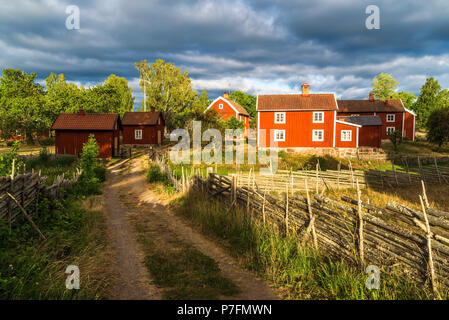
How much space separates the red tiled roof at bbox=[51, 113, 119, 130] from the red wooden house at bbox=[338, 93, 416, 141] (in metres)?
37.3

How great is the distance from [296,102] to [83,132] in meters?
24.2

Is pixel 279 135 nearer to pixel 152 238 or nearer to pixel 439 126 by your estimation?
pixel 439 126

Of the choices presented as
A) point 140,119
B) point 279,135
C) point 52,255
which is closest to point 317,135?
point 279,135

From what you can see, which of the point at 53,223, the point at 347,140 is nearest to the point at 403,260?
the point at 53,223

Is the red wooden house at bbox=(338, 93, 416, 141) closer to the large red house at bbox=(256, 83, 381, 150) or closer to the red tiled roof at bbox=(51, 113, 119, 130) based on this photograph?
the large red house at bbox=(256, 83, 381, 150)

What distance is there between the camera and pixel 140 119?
39.7 metres

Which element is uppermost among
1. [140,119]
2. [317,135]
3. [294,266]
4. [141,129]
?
[140,119]

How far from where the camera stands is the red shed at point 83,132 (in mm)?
29984

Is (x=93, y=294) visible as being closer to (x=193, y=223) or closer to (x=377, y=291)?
(x=377, y=291)

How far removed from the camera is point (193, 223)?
10.6 metres

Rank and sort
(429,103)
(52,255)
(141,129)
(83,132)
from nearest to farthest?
(52,255), (83,132), (141,129), (429,103)

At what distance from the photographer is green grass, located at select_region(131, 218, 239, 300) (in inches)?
222

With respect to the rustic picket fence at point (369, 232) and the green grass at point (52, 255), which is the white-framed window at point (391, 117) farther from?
the green grass at point (52, 255)
